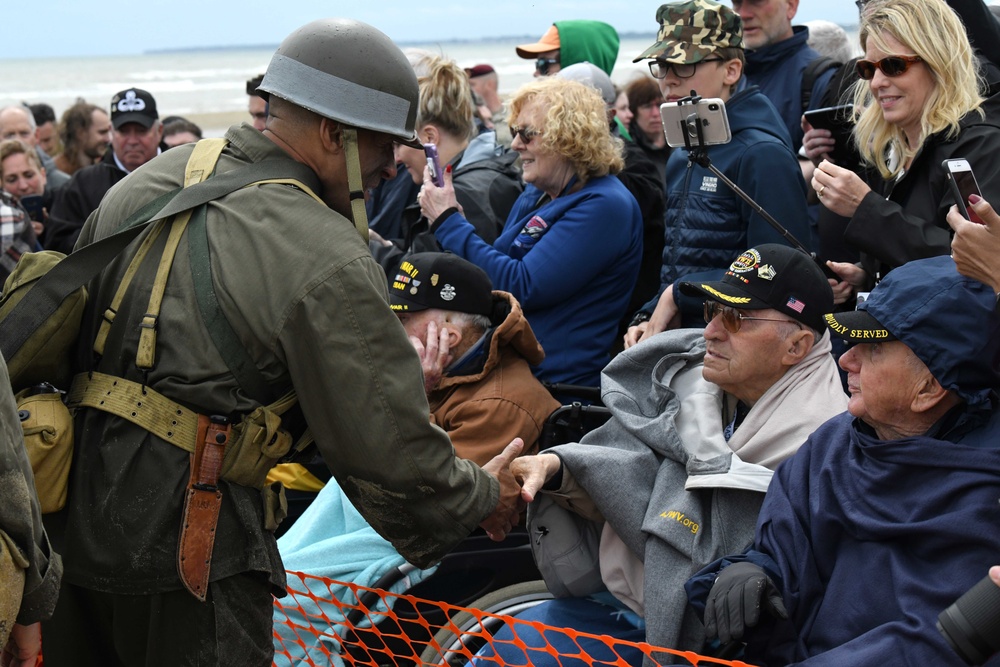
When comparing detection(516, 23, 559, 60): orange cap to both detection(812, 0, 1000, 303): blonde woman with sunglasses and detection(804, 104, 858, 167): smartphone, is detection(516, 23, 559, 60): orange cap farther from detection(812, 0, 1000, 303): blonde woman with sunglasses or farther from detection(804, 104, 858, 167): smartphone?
detection(812, 0, 1000, 303): blonde woman with sunglasses

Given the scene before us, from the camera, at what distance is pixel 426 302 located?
4094 mm

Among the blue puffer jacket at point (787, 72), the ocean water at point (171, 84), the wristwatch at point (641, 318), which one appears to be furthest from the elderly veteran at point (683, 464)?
the ocean water at point (171, 84)

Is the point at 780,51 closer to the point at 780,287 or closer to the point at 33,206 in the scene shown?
the point at 780,287

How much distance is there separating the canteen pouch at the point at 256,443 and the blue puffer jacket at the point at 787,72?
12.4ft

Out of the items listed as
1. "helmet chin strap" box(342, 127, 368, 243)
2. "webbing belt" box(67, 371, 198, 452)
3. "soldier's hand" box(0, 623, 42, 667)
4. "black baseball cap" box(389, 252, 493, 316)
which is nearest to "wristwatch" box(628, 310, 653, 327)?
"black baseball cap" box(389, 252, 493, 316)

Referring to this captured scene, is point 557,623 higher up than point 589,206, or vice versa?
point 589,206

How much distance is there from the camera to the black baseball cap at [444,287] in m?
4.07

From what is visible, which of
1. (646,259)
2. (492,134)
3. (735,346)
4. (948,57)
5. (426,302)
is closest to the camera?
(735,346)

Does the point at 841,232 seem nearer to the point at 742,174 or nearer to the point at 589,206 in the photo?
the point at 742,174

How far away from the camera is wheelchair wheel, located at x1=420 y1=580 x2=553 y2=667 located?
3822mm

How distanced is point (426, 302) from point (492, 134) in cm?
215

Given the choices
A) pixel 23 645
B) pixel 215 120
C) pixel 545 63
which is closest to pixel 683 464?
pixel 23 645

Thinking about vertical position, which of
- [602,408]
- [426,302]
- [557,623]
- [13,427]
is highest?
[13,427]

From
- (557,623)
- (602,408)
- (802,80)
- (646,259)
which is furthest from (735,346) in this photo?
(802,80)
